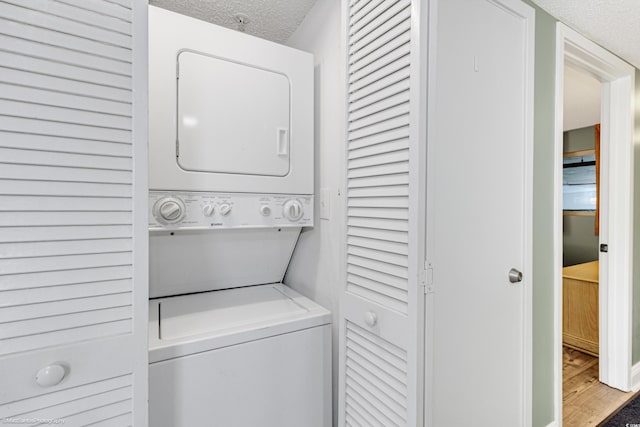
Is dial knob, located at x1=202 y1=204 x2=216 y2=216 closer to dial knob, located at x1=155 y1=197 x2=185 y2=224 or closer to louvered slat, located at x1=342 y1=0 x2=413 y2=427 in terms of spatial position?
dial knob, located at x1=155 y1=197 x2=185 y2=224

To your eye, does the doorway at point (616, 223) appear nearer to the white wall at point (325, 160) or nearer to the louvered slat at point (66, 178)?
the white wall at point (325, 160)

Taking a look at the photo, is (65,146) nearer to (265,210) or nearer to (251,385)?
(265,210)

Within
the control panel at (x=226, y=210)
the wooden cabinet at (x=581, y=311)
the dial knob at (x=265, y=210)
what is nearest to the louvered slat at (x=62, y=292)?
the control panel at (x=226, y=210)

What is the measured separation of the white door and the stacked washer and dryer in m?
0.56

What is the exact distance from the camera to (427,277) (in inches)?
39.2

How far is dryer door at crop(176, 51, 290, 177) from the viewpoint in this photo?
135 centimetres

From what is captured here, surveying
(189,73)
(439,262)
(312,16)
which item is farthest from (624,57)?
(189,73)

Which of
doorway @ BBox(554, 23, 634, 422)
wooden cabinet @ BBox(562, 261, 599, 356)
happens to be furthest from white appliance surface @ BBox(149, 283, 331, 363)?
wooden cabinet @ BBox(562, 261, 599, 356)

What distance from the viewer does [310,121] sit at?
1.64 metres

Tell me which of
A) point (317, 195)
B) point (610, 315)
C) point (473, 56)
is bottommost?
point (610, 315)

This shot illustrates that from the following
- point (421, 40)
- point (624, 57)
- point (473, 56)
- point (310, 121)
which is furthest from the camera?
point (624, 57)

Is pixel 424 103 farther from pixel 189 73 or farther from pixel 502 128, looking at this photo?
pixel 189 73

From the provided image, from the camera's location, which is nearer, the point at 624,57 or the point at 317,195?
the point at 317,195

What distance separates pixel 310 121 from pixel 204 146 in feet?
1.87
